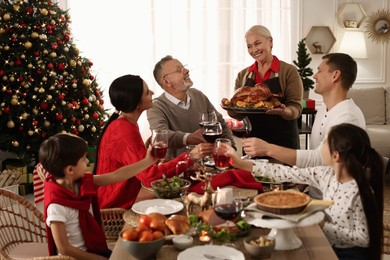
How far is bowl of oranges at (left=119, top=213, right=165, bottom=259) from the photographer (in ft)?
5.33

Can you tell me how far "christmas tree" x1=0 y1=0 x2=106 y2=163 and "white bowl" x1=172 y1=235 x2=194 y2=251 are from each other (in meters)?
3.41

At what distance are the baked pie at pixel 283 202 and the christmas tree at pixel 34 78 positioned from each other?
346 centimetres

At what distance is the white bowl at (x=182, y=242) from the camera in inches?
67.2

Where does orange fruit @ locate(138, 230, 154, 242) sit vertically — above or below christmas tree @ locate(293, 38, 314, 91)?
below

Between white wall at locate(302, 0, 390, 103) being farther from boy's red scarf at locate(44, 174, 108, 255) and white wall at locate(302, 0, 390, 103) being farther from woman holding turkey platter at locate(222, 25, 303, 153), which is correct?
boy's red scarf at locate(44, 174, 108, 255)

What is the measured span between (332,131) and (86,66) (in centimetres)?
375

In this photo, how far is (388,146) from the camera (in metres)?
5.23

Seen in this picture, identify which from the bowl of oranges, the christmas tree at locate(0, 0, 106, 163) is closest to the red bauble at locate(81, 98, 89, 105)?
the christmas tree at locate(0, 0, 106, 163)

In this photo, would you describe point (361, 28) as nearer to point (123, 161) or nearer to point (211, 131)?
point (211, 131)

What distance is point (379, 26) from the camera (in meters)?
6.18

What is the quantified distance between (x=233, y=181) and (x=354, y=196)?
62cm

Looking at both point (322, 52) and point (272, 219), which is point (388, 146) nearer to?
point (322, 52)

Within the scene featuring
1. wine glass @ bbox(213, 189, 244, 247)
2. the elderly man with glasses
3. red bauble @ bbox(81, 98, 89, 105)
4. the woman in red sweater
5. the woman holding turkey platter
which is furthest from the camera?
red bauble @ bbox(81, 98, 89, 105)

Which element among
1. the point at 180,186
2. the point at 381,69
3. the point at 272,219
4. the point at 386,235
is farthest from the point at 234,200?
the point at 381,69
